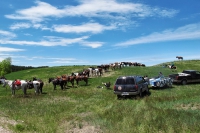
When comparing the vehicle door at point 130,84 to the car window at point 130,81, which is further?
the car window at point 130,81

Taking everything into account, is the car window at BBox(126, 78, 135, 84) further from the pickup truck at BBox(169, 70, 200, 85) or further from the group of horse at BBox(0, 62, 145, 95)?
the pickup truck at BBox(169, 70, 200, 85)

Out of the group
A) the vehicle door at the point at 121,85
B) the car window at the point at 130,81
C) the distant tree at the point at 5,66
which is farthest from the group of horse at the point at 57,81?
the distant tree at the point at 5,66

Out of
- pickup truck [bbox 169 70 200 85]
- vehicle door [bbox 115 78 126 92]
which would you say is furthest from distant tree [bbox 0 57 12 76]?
vehicle door [bbox 115 78 126 92]

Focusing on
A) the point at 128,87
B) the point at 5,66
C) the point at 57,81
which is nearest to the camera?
the point at 128,87

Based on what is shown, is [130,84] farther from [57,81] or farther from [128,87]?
[57,81]

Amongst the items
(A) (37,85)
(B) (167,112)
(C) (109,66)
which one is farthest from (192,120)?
(C) (109,66)

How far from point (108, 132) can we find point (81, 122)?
7.91 feet

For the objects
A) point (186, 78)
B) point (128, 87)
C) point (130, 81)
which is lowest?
point (128, 87)

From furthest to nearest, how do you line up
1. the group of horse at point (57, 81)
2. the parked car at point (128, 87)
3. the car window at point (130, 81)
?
the group of horse at point (57, 81) → the car window at point (130, 81) → the parked car at point (128, 87)

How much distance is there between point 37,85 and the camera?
86.7 ft

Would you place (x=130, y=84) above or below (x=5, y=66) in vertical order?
below

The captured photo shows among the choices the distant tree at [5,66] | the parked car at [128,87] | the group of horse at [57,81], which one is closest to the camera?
the parked car at [128,87]

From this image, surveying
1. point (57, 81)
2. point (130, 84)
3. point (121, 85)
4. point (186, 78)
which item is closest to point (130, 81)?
point (130, 84)

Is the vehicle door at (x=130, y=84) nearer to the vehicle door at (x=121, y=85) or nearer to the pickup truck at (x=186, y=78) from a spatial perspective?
the vehicle door at (x=121, y=85)
